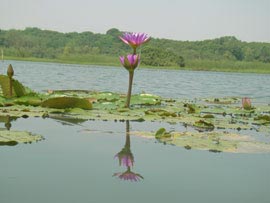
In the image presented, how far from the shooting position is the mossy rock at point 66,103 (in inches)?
143

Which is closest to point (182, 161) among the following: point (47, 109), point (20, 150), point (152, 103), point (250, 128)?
point (20, 150)

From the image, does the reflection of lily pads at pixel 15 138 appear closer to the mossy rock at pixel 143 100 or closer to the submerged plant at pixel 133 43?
the submerged plant at pixel 133 43

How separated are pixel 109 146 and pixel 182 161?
459mm

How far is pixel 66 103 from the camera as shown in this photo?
3.69 meters

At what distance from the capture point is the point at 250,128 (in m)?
3.35

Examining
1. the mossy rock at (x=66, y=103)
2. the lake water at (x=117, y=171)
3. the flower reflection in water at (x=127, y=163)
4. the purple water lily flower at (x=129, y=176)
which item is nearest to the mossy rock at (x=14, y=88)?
the mossy rock at (x=66, y=103)

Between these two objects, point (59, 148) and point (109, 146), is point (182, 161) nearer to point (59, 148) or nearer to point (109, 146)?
point (109, 146)

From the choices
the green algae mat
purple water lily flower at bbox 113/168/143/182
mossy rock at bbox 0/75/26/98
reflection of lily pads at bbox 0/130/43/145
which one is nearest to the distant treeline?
mossy rock at bbox 0/75/26/98

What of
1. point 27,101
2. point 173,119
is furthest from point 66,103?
point 173,119

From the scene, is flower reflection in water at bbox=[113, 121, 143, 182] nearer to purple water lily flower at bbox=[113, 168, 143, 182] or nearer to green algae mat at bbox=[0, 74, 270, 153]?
purple water lily flower at bbox=[113, 168, 143, 182]

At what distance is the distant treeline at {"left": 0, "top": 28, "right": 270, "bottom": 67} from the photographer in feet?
168

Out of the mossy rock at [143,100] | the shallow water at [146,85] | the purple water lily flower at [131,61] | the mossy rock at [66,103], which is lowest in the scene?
the shallow water at [146,85]

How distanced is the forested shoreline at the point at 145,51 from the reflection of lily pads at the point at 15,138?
4497cm

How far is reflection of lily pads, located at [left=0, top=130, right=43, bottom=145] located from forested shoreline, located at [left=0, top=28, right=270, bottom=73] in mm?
44972
